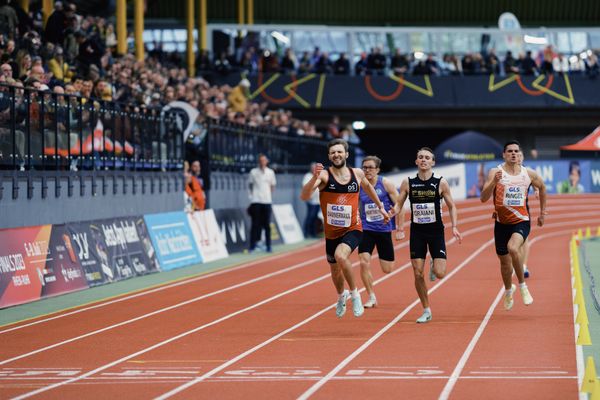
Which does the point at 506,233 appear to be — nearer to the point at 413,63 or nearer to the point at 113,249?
the point at 113,249

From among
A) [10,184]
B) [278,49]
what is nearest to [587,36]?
[278,49]

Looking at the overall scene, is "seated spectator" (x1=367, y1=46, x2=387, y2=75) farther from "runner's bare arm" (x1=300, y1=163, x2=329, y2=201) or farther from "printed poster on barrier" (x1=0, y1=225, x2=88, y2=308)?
"runner's bare arm" (x1=300, y1=163, x2=329, y2=201)

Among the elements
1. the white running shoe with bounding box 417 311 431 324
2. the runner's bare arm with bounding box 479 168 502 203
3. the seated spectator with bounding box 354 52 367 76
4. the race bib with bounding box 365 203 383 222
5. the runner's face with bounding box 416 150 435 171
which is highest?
the seated spectator with bounding box 354 52 367 76

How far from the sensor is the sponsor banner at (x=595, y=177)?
1810 inches

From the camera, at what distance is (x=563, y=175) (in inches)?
1816

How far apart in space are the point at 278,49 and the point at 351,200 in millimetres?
38118

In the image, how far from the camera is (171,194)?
2703 cm

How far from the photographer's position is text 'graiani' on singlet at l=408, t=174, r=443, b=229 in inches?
599

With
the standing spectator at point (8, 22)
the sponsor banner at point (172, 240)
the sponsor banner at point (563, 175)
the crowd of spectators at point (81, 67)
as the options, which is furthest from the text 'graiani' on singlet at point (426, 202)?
the sponsor banner at point (563, 175)

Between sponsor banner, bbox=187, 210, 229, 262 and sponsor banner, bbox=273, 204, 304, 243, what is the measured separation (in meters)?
5.71

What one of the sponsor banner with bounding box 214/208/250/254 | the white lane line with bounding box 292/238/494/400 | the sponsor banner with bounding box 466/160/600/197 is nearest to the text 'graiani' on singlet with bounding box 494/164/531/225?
the white lane line with bounding box 292/238/494/400

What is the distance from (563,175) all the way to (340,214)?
3259 cm

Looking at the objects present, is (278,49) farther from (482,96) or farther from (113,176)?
(113,176)

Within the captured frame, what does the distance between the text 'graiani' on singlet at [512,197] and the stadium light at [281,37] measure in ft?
122
